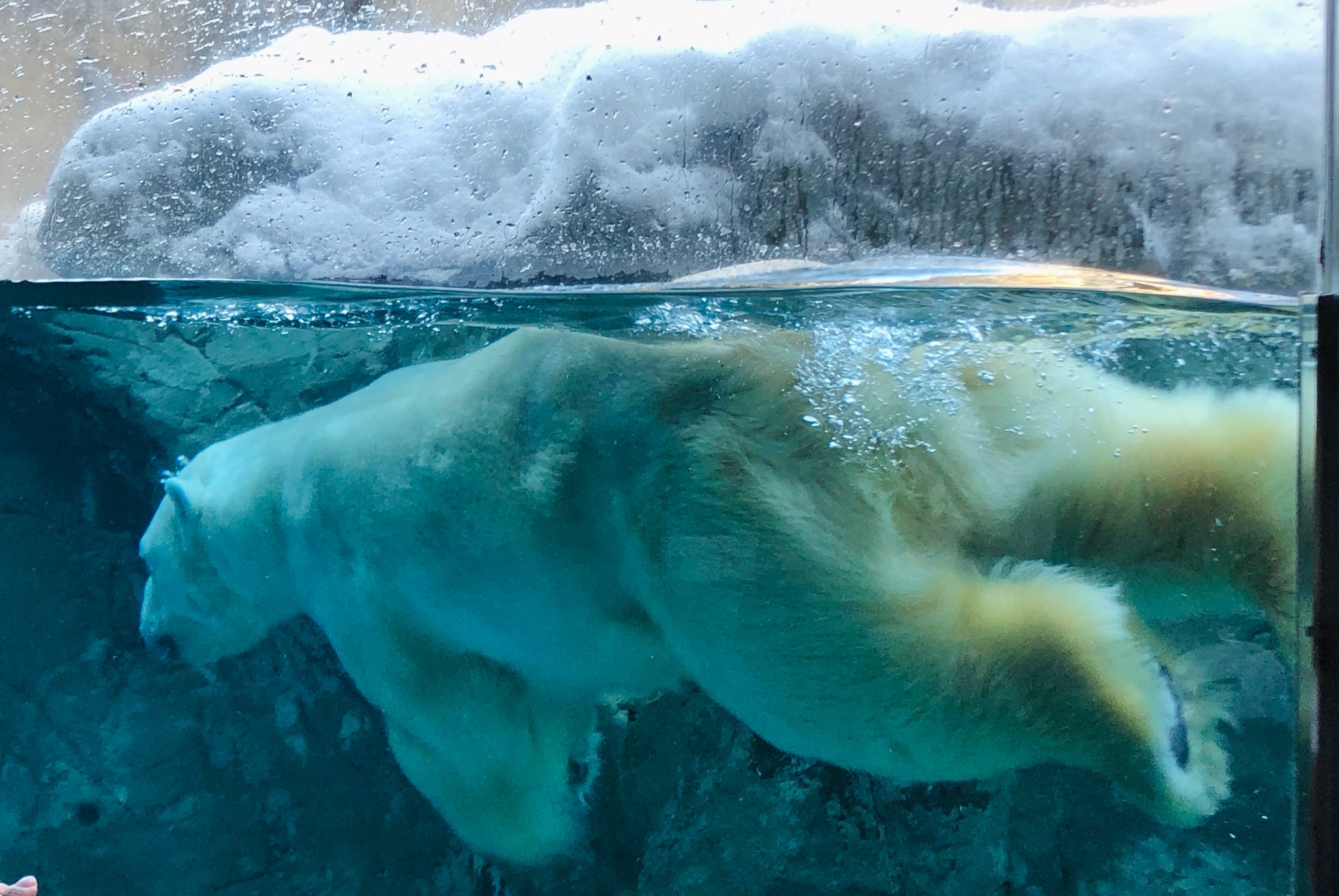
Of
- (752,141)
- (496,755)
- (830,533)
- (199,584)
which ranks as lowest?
(496,755)

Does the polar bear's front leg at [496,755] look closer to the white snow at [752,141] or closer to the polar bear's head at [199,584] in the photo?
the polar bear's head at [199,584]

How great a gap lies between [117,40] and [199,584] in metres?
1.55

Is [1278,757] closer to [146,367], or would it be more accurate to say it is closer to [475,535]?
[475,535]

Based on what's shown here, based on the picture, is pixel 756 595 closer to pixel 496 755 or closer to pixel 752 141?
pixel 752 141

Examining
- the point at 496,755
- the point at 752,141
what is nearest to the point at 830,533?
the point at 752,141

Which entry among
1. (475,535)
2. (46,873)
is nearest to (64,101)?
(475,535)

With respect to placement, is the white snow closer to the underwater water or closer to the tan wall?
the tan wall

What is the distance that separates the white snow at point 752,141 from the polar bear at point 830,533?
30 centimetres

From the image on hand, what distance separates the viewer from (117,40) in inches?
77.3

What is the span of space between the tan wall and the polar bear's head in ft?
3.18

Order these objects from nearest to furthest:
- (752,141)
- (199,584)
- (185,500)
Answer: (752,141) < (185,500) < (199,584)

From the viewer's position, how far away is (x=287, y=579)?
2.65 metres

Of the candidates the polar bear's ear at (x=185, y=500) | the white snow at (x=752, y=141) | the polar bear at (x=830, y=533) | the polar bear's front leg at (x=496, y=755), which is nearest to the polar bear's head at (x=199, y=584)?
the polar bear's ear at (x=185, y=500)

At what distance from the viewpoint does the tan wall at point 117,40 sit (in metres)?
1.87
